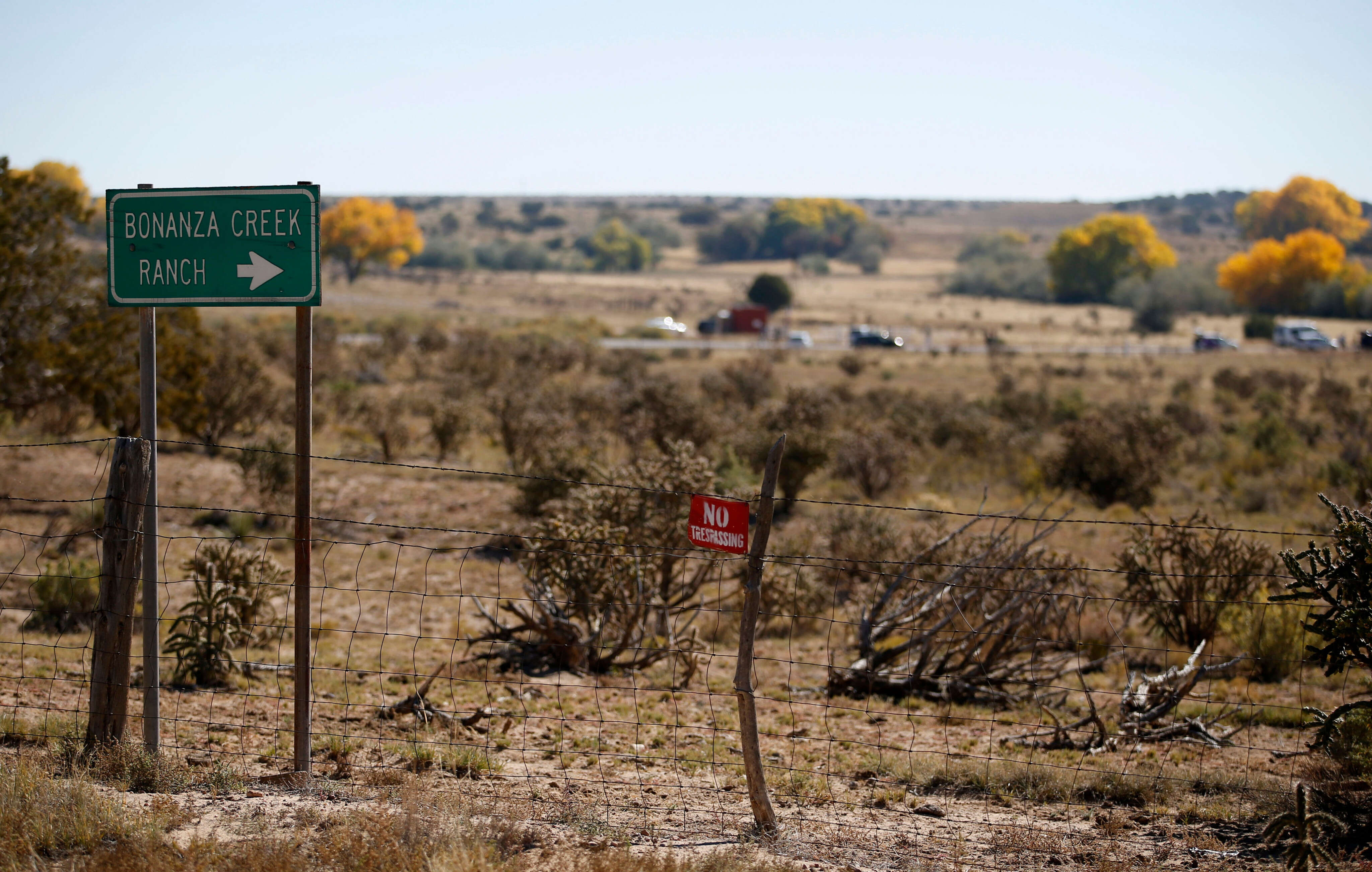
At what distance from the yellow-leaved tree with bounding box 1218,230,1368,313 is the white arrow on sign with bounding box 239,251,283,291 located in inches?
3029

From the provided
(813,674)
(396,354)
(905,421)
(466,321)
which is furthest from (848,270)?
(813,674)

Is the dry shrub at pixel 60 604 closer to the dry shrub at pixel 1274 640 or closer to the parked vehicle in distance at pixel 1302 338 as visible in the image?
the dry shrub at pixel 1274 640

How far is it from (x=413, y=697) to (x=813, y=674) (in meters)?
3.22

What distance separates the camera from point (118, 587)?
454 cm

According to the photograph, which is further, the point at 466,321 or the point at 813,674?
the point at 466,321

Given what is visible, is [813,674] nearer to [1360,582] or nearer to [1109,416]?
[1360,582]

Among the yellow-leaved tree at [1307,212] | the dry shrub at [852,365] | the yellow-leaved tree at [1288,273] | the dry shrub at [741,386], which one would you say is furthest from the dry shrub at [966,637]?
the yellow-leaved tree at [1307,212]

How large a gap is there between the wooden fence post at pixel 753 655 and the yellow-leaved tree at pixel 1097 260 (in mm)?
86323

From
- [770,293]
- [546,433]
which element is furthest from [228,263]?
[770,293]

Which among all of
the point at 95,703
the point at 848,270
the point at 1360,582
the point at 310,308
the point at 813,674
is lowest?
the point at 813,674

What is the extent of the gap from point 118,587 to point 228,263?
1505 millimetres

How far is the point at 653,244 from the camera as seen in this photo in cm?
13862

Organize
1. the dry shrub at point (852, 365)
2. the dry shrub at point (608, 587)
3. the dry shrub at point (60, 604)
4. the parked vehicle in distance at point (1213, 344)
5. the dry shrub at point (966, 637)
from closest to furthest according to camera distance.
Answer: the dry shrub at point (966, 637) → the dry shrub at point (608, 587) → the dry shrub at point (60, 604) → the dry shrub at point (852, 365) → the parked vehicle in distance at point (1213, 344)

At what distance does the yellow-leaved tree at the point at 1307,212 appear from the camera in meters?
108
